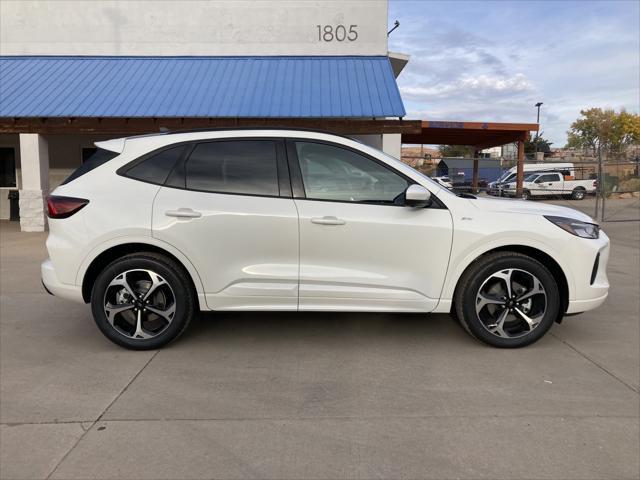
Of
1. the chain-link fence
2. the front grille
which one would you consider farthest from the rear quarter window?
the chain-link fence

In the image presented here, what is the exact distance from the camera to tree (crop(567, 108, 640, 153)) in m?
58.7

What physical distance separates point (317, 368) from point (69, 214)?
8.13 feet

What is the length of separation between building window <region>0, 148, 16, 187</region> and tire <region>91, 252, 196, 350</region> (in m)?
14.8

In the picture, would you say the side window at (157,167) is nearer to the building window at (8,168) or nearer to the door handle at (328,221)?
the door handle at (328,221)

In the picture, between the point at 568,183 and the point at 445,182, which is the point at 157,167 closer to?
the point at 445,182

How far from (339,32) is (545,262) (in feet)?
35.0

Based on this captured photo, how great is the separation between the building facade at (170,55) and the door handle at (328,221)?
7898 millimetres

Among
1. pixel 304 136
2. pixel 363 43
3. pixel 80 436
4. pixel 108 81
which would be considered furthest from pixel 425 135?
pixel 80 436

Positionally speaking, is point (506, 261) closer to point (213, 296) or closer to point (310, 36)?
point (213, 296)

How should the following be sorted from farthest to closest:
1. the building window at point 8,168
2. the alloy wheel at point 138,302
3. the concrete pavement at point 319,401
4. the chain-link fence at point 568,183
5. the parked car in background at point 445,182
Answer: the chain-link fence at point 568,183 < the building window at point 8,168 < the parked car in background at point 445,182 < the alloy wheel at point 138,302 < the concrete pavement at point 319,401

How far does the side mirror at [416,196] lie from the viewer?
4129 mm

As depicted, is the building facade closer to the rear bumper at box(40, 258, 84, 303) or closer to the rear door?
the rear door

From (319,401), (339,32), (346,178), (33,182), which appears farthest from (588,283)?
(33,182)

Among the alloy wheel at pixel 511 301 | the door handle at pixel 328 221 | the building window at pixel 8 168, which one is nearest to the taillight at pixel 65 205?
the door handle at pixel 328 221
